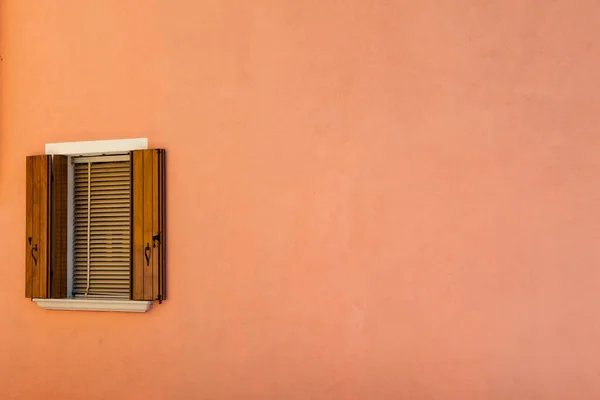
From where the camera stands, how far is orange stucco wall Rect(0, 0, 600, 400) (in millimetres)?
4461

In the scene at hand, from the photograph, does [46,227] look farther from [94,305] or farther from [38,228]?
[94,305]

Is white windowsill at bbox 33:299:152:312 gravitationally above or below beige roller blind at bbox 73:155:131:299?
below

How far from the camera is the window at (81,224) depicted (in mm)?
5641

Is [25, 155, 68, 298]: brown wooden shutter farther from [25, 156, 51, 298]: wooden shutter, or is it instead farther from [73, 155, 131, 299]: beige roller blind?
[73, 155, 131, 299]: beige roller blind

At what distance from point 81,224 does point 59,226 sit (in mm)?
167

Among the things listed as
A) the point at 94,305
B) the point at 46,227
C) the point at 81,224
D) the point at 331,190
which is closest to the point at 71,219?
the point at 81,224

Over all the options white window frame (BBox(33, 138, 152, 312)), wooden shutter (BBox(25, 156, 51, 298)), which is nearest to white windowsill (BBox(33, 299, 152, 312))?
white window frame (BBox(33, 138, 152, 312))

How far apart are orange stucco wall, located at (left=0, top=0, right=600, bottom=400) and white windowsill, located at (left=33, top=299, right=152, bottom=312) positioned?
85 mm

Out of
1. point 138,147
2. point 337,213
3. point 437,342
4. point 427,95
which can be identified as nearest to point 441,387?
point 437,342

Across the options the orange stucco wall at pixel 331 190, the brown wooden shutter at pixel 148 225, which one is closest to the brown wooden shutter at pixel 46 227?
the orange stucco wall at pixel 331 190

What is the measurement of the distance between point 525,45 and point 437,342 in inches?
76.7

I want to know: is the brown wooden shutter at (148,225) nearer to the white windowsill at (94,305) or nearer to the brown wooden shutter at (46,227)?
the white windowsill at (94,305)

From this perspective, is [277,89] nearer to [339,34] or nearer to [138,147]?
[339,34]

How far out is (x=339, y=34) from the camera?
501cm
